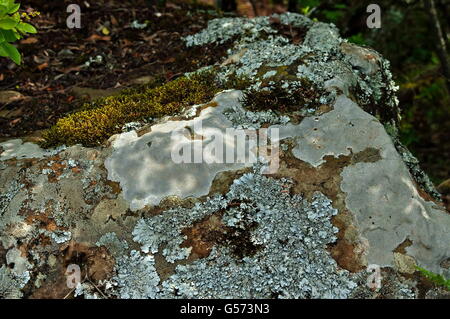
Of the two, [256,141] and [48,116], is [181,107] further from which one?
[48,116]

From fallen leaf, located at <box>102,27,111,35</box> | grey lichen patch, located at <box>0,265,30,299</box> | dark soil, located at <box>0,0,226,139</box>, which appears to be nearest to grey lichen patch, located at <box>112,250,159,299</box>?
grey lichen patch, located at <box>0,265,30,299</box>

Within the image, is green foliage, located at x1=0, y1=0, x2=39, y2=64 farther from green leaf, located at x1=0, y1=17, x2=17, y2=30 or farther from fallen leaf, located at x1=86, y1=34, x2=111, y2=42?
fallen leaf, located at x1=86, y1=34, x2=111, y2=42

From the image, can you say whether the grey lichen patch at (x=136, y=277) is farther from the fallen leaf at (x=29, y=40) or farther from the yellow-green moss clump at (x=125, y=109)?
the fallen leaf at (x=29, y=40)

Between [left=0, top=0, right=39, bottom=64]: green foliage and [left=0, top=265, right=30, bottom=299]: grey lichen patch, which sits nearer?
[left=0, top=265, right=30, bottom=299]: grey lichen patch

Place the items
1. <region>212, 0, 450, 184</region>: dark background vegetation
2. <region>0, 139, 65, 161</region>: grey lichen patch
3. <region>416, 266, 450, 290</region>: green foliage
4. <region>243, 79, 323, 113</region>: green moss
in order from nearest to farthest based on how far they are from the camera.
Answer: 1. <region>416, 266, 450, 290</region>: green foliage
2. <region>0, 139, 65, 161</region>: grey lichen patch
3. <region>243, 79, 323, 113</region>: green moss
4. <region>212, 0, 450, 184</region>: dark background vegetation
